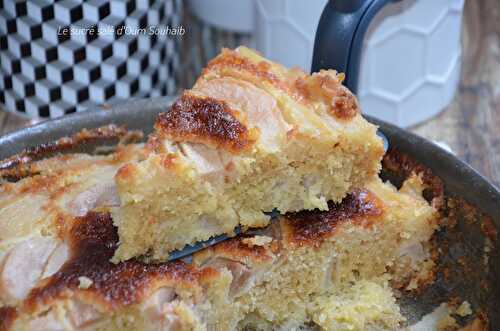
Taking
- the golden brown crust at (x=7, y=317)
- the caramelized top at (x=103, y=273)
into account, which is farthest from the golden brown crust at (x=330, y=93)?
the golden brown crust at (x=7, y=317)

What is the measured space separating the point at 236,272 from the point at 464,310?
0.55 meters

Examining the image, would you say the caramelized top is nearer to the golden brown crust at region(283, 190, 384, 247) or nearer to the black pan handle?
the golden brown crust at region(283, 190, 384, 247)

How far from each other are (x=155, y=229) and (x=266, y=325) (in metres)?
0.38

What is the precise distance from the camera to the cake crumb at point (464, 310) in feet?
5.67

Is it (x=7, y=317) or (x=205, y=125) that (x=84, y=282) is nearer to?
(x=7, y=317)

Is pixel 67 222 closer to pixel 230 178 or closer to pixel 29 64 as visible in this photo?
pixel 230 178

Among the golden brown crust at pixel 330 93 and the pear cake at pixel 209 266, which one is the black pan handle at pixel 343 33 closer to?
the golden brown crust at pixel 330 93

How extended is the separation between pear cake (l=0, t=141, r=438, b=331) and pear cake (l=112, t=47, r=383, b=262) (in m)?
0.06

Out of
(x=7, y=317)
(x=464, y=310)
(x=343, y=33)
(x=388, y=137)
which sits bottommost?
(x=464, y=310)

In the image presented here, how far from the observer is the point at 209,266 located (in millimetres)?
1580

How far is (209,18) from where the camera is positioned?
2.78 m

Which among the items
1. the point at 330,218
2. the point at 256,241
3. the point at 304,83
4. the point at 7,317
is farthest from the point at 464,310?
the point at 7,317

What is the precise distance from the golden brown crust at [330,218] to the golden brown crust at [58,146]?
0.59m

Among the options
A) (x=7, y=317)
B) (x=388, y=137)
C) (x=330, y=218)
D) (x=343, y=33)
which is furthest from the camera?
(x=388, y=137)
